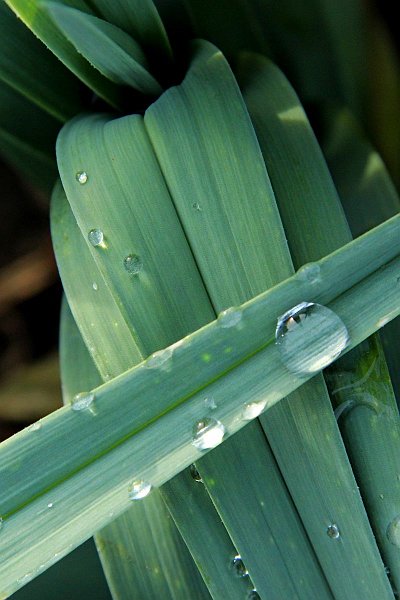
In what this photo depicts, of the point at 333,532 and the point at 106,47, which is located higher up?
the point at 106,47

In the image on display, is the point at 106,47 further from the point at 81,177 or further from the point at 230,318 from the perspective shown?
the point at 230,318

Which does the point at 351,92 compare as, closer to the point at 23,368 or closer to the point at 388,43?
the point at 388,43

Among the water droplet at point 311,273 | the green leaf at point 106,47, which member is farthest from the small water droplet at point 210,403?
the green leaf at point 106,47

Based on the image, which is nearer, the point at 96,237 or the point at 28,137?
the point at 96,237

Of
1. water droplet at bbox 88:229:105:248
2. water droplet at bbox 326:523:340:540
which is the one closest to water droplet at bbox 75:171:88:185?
water droplet at bbox 88:229:105:248

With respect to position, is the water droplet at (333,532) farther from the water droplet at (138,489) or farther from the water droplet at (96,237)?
the water droplet at (96,237)

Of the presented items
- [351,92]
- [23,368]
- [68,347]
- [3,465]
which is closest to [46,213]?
[23,368]

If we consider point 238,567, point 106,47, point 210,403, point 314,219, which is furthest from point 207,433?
point 106,47
